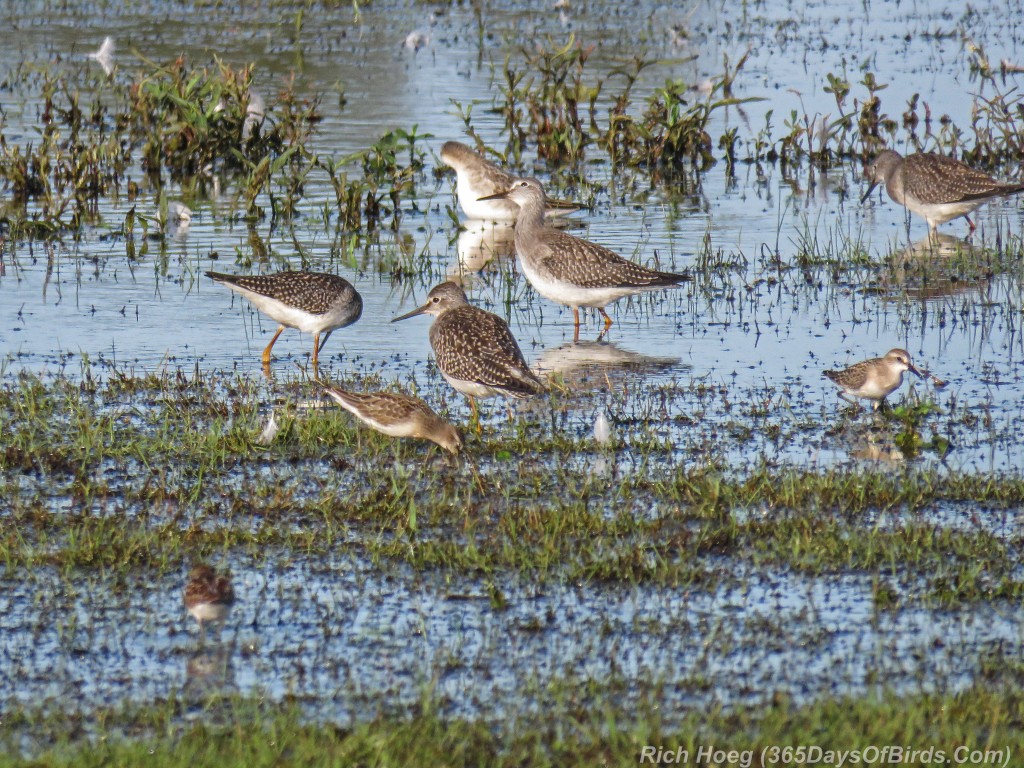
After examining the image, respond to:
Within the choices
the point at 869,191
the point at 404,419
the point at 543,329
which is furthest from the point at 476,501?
the point at 869,191

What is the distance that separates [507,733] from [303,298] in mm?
6158

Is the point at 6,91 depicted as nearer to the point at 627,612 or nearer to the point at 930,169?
the point at 930,169

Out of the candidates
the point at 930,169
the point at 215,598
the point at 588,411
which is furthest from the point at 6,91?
the point at 215,598

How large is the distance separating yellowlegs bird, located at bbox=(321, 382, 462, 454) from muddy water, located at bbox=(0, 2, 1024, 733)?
45.2 inches

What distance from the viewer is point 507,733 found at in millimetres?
5664

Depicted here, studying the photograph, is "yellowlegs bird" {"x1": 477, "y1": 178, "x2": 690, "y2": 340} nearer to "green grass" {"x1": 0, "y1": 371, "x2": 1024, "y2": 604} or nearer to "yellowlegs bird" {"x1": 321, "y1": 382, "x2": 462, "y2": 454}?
"green grass" {"x1": 0, "y1": 371, "x2": 1024, "y2": 604}

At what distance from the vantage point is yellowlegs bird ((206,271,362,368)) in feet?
37.3

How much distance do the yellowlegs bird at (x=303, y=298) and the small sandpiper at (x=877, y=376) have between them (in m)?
3.61

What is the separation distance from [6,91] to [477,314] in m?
14.7

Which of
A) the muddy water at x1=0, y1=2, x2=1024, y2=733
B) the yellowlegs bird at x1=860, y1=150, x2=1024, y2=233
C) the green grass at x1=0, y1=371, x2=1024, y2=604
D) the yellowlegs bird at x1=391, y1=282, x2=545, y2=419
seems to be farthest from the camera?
the yellowlegs bird at x1=860, y1=150, x2=1024, y2=233

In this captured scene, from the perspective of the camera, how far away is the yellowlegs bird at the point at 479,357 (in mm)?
9727

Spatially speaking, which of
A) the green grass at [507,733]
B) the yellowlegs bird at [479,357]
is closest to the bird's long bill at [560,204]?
the yellowlegs bird at [479,357]

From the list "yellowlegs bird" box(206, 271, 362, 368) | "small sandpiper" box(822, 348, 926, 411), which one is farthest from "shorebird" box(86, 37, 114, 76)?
"small sandpiper" box(822, 348, 926, 411)

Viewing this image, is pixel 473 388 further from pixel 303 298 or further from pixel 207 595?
pixel 207 595
